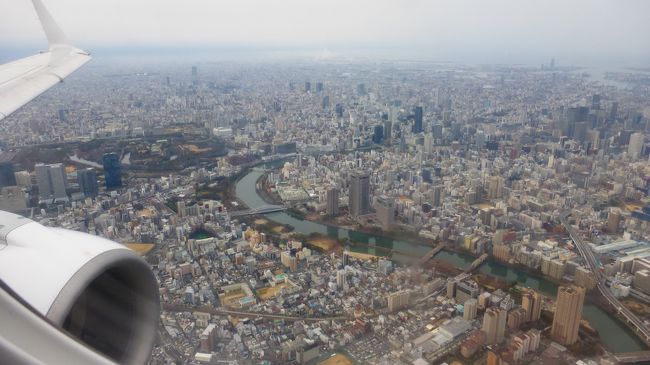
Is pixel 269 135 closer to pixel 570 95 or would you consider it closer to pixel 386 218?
pixel 386 218

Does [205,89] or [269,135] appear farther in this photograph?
[205,89]

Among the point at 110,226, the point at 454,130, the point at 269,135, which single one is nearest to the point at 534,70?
the point at 454,130

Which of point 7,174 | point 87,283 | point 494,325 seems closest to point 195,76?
point 7,174

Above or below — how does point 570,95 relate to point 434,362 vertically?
above

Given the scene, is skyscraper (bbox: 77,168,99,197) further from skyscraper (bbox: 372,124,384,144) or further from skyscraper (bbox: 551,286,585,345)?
skyscraper (bbox: 372,124,384,144)

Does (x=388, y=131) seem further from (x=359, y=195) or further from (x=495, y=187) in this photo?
(x=359, y=195)

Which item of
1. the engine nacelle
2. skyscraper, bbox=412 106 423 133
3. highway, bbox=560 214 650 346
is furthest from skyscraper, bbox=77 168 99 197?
skyscraper, bbox=412 106 423 133

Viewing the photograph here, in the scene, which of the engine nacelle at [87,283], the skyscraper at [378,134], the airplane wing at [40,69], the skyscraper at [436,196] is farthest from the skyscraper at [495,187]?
the engine nacelle at [87,283]
